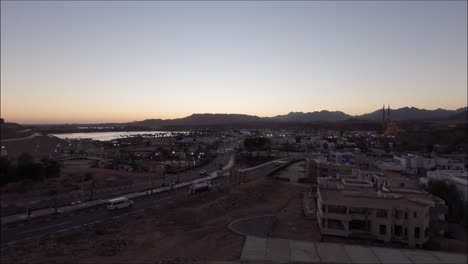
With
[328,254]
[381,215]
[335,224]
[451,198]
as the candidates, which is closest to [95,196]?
[335,224]

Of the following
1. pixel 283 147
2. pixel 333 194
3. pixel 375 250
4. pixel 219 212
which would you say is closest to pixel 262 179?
pixel 219 212

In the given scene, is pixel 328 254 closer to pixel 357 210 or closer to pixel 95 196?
pixel 357 210

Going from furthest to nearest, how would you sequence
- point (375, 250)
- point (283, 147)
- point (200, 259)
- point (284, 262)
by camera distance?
point (283, 147) < point (375, 250) < point (200, 259) < point (284, 262)

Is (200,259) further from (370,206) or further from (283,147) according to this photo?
(283,147)

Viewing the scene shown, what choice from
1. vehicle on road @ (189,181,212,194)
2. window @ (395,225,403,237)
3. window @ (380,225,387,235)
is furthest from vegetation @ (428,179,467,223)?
vehicle on road @ (189,181,212,194)

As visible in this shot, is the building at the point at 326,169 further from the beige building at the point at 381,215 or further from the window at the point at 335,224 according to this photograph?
the window at the point at 335,224

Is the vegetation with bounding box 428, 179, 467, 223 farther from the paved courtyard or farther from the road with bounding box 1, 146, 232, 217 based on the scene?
the road with bounding box 1, 146, 232, 217
